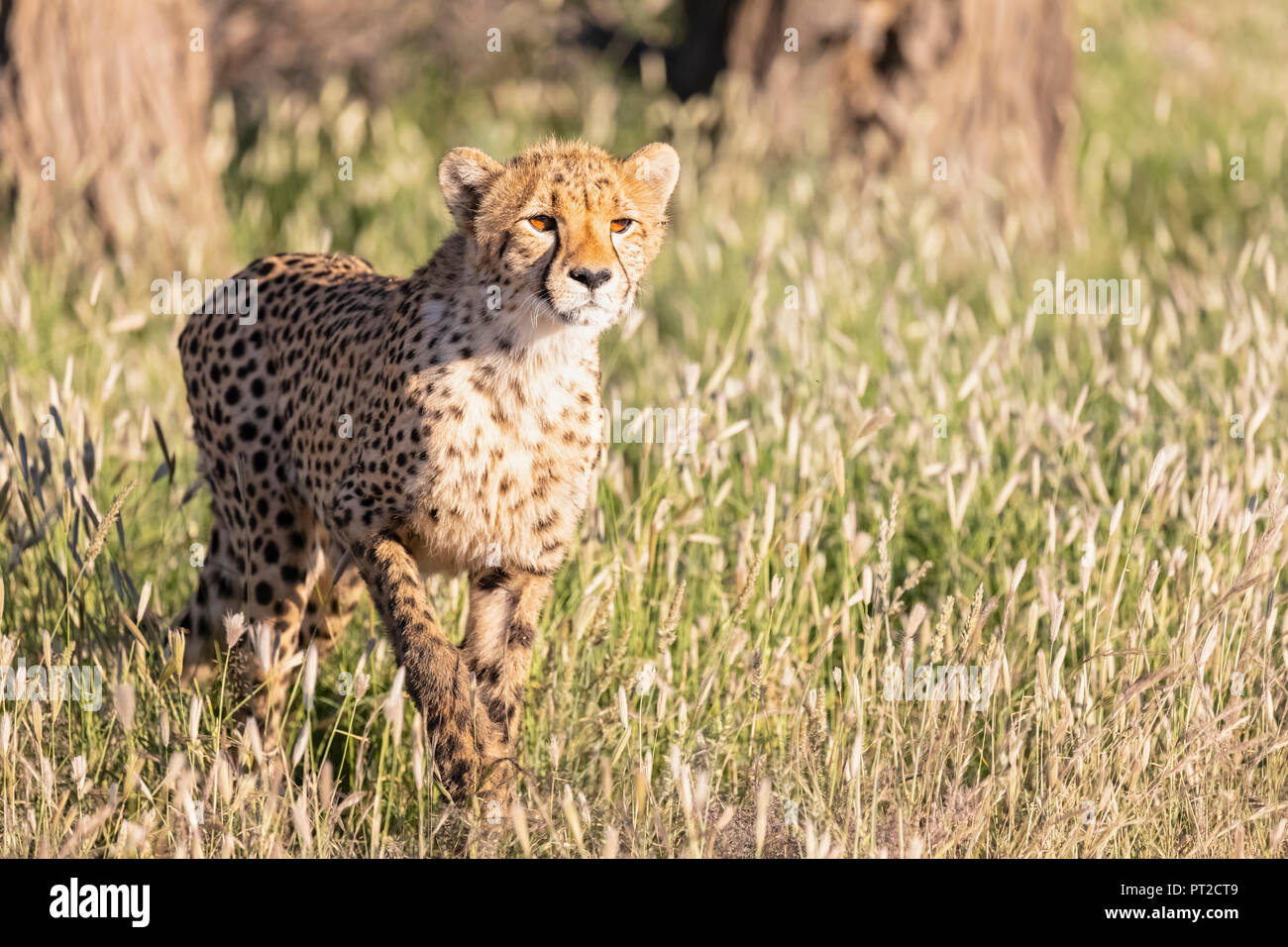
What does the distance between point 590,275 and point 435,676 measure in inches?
33.3

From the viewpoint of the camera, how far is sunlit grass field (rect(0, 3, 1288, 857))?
2.79 m

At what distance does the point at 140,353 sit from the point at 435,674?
324cm

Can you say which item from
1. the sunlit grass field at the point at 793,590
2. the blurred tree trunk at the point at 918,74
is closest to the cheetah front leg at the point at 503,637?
the sunlit grass field at the point at 793,590

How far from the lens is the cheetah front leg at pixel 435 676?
9.39ft

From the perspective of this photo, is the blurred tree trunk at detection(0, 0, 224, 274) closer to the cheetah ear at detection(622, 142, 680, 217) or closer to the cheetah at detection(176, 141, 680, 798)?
the cheetah at detection(176, 141, 680, 798)

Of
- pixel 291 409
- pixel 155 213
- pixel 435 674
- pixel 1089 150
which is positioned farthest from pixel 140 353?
pixel 1089 150

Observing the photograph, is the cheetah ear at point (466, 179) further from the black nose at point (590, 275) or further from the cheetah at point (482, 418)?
the black nose at point (590, 275)

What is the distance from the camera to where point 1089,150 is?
8352 mm

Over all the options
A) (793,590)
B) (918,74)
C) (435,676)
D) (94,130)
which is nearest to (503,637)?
(435,676)

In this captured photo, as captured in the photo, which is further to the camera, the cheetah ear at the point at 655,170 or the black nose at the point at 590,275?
the cheetah ear at the point at 655,170

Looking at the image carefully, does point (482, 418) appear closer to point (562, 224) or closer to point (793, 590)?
point (562, 224)

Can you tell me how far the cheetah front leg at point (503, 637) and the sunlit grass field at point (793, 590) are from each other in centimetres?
11

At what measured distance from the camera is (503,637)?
10.8 feet

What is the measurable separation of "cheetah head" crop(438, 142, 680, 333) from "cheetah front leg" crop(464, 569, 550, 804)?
58cm
